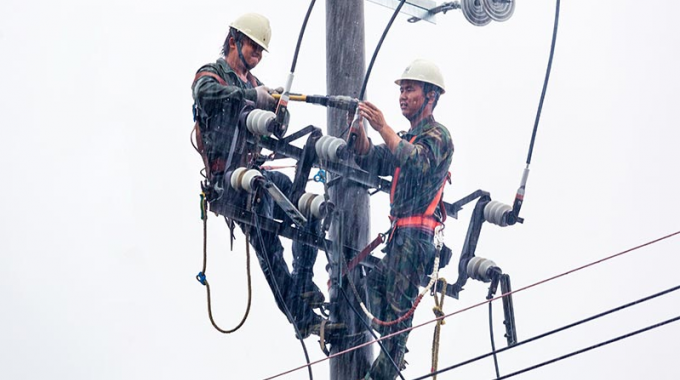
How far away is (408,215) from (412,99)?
86 cm

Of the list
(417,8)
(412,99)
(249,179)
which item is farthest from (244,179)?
(417,8)

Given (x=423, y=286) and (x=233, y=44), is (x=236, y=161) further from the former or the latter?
(x=423, y=286)

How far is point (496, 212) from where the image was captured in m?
8.57

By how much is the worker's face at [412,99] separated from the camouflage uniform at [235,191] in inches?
39.4

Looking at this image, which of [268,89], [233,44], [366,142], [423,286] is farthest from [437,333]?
[233,44]

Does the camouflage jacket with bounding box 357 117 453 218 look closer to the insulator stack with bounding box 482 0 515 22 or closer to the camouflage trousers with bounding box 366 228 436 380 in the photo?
the camouflage trousers with bounding box 366 228 436 380

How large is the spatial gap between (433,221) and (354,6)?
1.74 metres

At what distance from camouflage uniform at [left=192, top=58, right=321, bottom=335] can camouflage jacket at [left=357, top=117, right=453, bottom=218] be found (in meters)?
0.63

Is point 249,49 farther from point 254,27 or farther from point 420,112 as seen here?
point 420,112

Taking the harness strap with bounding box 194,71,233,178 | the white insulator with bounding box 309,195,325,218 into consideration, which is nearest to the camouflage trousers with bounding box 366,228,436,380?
the white insulator with bounding box 309,195,325,218

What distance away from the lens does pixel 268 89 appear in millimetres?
8289

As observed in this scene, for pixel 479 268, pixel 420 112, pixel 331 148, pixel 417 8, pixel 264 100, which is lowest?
pixel 479 268

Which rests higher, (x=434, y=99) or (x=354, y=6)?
(x=354, y=6)

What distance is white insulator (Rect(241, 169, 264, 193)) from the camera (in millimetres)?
7910
